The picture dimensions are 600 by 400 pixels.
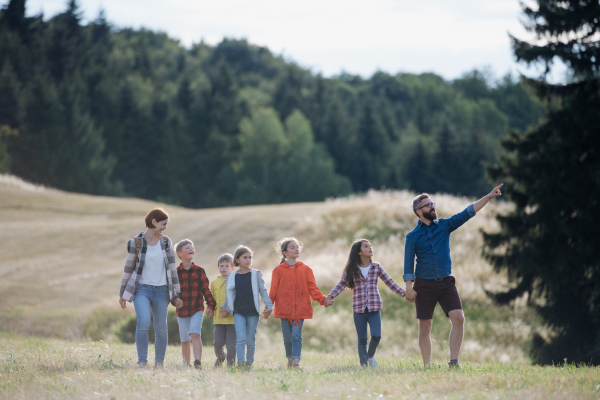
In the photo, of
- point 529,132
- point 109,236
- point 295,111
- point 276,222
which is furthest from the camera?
point 295,111

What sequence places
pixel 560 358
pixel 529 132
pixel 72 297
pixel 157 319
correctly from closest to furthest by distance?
pixel 157 319
pixel 560 358
pixel 529 132
pixel 72 297

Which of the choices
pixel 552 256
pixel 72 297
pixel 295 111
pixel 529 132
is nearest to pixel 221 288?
pixel 552 256

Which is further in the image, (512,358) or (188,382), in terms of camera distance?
(512,358)

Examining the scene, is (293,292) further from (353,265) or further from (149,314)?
(149,314)

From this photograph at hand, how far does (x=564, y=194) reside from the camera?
45.2ft

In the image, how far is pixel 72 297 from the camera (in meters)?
22.5

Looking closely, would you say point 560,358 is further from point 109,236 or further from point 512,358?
point 109,236

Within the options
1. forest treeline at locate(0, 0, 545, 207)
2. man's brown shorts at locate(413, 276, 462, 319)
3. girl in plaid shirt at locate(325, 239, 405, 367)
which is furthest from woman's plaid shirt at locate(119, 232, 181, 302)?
forest treeline at locate(0, 0, 545, 207)

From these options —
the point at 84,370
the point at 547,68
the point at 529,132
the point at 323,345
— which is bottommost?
the point at 323,345

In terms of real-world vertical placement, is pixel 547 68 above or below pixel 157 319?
above

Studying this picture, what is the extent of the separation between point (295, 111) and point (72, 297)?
219ft

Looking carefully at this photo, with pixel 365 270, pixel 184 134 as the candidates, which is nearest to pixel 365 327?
pixel 365 270

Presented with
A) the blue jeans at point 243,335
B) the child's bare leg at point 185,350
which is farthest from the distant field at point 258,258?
the blue jeans at point 243,335

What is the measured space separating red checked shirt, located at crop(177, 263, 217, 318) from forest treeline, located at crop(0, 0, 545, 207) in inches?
2307
